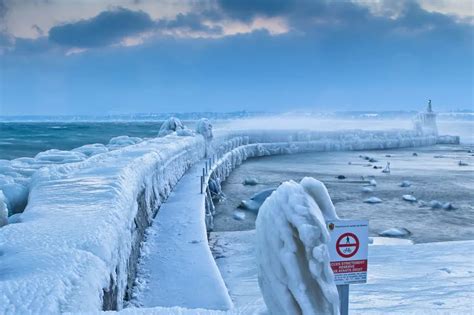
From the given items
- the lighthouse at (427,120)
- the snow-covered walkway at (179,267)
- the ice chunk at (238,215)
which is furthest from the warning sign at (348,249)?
the lighthouse at (427,120)

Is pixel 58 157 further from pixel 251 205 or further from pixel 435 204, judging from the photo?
pixel 435 204

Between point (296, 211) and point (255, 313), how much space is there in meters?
1.00

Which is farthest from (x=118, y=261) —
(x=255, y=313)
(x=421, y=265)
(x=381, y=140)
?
(x=381, y=140)

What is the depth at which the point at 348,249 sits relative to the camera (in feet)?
9.91

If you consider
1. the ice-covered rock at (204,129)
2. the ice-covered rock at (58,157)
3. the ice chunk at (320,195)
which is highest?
the ice-covered rock at (204,129)

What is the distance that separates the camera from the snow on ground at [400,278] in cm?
622

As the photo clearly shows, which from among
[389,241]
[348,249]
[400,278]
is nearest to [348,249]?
[348,249]

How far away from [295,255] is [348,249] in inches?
20.0

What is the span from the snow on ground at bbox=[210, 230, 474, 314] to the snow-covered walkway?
64 cm

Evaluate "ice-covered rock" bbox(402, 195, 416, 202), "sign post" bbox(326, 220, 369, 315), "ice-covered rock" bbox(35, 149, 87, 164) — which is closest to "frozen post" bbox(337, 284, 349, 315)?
"sign post" bbox(326, 220, 369, 315)

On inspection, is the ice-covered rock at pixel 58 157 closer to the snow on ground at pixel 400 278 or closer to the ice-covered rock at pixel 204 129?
the snow on ground at pixel 400 278

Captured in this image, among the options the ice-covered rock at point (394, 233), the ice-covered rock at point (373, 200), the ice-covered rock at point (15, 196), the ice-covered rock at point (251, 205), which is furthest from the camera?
the ice-covered rock at point (373, 200)

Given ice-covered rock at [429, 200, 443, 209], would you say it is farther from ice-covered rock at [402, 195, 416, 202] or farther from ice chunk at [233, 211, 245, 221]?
ice chunk at [233, 211, 245, 221]

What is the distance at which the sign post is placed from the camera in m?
2.97
